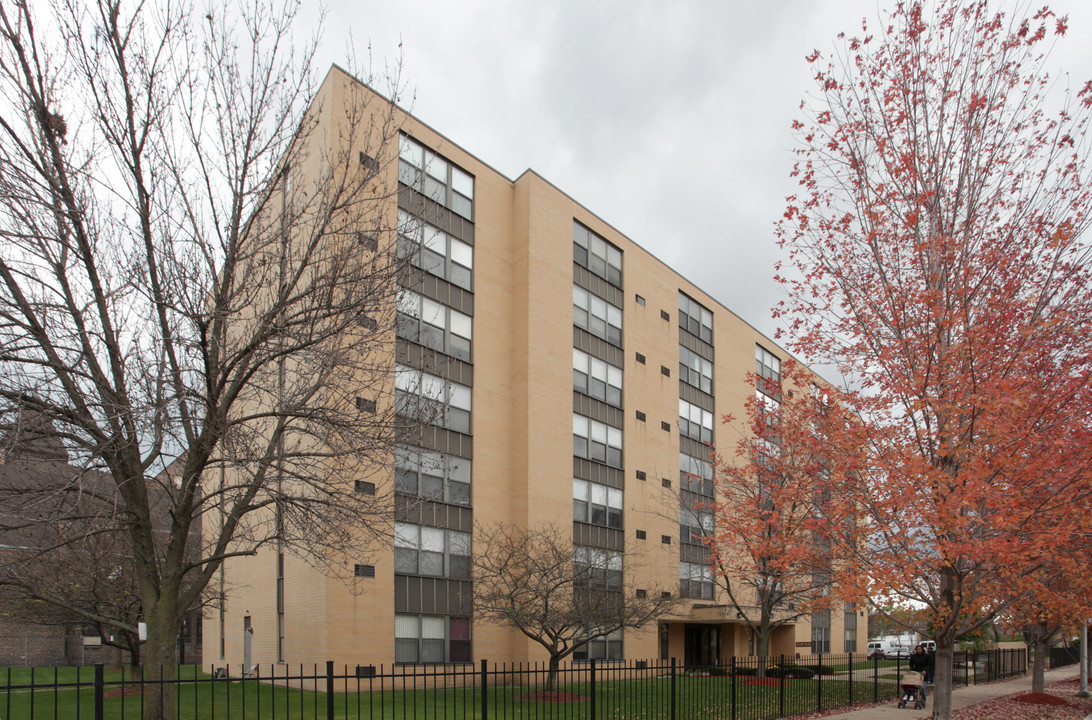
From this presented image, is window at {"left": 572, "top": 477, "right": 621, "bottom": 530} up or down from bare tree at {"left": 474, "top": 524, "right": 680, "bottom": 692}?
up

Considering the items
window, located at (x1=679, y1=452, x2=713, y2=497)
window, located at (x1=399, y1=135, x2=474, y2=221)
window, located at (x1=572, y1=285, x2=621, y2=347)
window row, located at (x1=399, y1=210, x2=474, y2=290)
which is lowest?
window, located at (x1=679, y1=452, x2=713, y2=497)

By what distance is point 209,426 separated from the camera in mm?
9953

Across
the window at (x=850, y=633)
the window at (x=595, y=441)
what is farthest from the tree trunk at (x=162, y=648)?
the window at (x=850, y=633)

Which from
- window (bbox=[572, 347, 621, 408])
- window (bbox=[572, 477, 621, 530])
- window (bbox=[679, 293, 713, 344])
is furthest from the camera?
window (bbox=[679, 293, 713, 344])

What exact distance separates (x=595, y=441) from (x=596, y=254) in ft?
25.8

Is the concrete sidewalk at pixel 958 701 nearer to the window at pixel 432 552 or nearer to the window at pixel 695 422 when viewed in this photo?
the window at pixel 432 552

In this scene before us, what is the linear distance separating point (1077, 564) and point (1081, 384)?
3500mm

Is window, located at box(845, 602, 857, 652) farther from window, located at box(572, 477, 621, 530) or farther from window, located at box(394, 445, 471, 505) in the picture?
window, located at box(394, 445, 471, 505)

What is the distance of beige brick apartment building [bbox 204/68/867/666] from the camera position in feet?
79.3

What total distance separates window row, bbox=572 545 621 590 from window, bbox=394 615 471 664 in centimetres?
404

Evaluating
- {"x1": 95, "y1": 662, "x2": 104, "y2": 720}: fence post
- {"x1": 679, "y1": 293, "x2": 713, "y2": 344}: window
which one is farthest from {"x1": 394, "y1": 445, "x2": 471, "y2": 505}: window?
{"x1": 679, "y1": 293, "x2": 713, "y2": 344}: window

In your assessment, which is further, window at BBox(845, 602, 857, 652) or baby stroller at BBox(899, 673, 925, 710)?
window at BBox(845, 602, 857, 652)

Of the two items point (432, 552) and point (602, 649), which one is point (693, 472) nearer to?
point (602, 649)

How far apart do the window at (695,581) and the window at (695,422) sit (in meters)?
6.05
